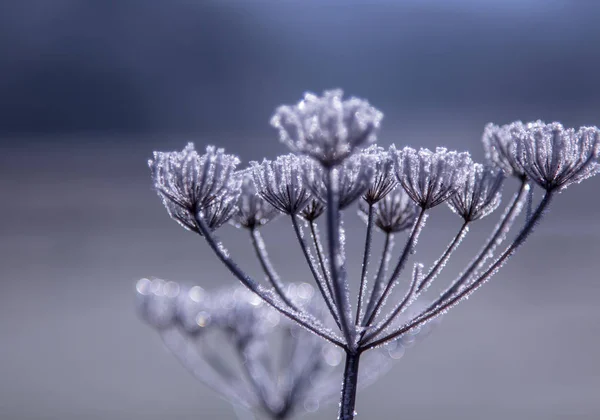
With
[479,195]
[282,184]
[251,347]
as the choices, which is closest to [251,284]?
[282,184]

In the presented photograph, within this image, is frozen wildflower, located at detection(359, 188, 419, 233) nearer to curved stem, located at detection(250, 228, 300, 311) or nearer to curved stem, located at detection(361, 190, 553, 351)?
curved stem, located at detection(250, 228, 300, 311)

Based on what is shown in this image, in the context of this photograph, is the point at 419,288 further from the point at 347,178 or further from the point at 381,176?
the point at 347,178

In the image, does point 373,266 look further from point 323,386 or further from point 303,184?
point 303,184

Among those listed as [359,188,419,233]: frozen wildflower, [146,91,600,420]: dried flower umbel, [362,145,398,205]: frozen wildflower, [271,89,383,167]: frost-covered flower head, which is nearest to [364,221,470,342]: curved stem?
[146,91,600,420]: dried flower umbel

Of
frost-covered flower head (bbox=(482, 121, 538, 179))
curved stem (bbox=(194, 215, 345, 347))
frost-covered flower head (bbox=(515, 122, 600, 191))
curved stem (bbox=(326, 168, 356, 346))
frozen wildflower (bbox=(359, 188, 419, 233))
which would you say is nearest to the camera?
curved stem (bbox=(326, 168, 356, 346))

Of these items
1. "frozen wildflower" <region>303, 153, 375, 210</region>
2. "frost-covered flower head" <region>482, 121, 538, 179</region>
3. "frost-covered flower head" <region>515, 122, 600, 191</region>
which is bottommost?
"frozen wildflower" <region>303, 153, 375, 210</region>

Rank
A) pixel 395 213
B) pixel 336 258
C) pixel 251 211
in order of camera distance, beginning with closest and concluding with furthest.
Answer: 1. pixel 336 258
2. pixel 251 211
3. pixel 395 213

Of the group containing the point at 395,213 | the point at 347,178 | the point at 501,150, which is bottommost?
the point at 347,178

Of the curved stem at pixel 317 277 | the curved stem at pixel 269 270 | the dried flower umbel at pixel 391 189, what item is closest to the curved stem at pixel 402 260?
the dried flower umbel at pixel 391 189

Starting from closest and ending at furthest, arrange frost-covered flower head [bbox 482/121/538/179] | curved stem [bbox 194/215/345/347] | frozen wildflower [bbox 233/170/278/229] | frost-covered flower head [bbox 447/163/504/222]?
curved stem [bbox 194/215/345/347], frost-covered flower head [bbox 447/163/504/222], frost-covered flower head [bbox 482/121/538/179], frozen wildflower [bbox 233/170/278/229]
